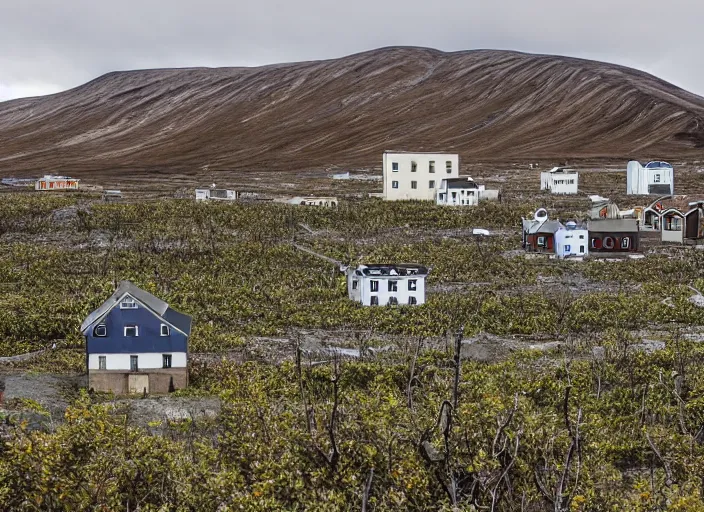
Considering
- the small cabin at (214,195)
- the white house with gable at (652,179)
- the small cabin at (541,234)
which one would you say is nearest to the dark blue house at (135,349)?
the small cabin at (541,234)

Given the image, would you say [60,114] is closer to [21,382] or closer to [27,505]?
[21,382]

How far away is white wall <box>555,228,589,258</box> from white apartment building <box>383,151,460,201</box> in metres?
28.1

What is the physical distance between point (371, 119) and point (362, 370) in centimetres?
13113

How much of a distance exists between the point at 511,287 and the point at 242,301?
15.9m

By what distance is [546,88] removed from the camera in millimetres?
171000

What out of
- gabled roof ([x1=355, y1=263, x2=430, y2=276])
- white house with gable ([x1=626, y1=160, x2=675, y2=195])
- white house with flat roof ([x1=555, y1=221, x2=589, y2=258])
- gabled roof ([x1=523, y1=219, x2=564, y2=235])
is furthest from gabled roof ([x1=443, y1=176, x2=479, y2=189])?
gabled roof ([x1=355, y1=263, x2=430, y2=276])

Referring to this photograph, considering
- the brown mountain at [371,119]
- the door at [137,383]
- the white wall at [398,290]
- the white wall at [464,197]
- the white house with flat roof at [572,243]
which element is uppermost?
the brown mountain at [371,119]

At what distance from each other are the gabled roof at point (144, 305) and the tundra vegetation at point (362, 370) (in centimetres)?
235

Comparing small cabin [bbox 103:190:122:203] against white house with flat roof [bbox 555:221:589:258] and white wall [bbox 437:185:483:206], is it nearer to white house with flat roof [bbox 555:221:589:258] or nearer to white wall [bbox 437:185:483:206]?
white wall [bbox 437:185:483:206]

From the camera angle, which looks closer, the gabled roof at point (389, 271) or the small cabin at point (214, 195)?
the gabled roof at point (389, 271)

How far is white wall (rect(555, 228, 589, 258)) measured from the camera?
197 ft

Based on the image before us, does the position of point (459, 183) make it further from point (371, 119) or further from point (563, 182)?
point (371, 119)

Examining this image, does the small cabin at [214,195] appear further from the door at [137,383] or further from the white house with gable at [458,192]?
the door at [137,383]

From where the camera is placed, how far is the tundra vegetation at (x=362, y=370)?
17.0 meters
